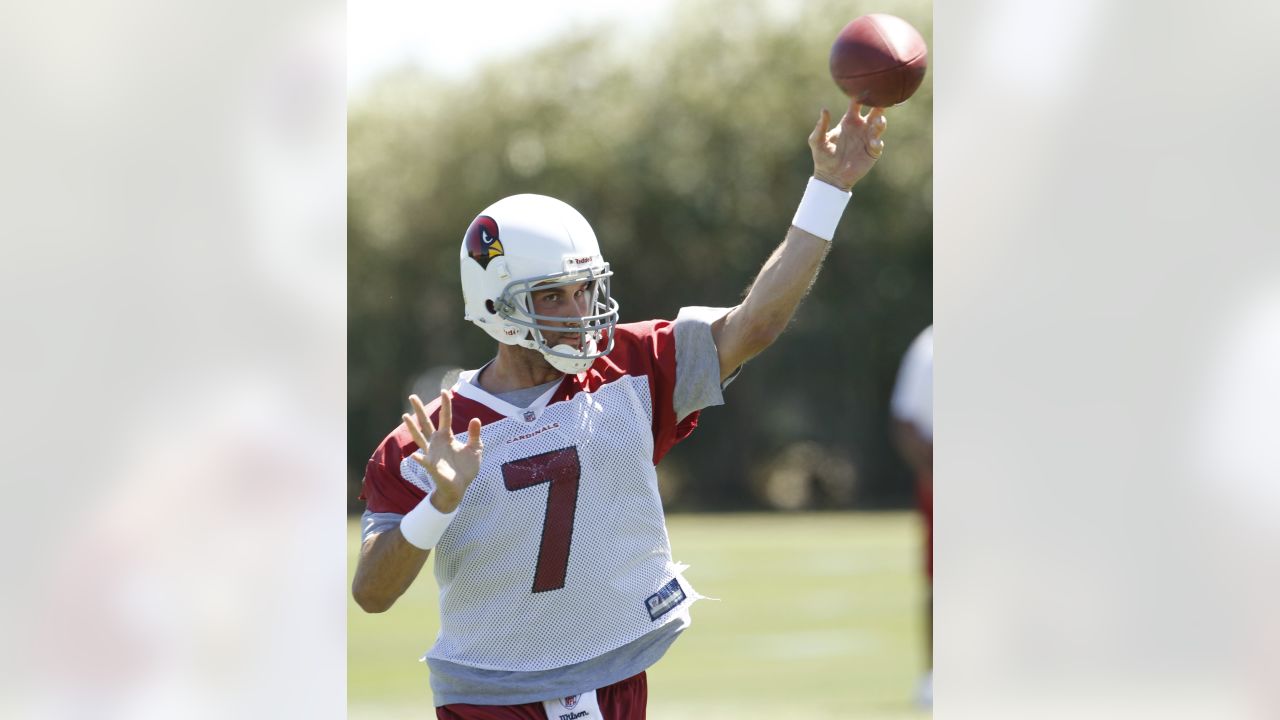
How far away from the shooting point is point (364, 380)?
2538 centimetres

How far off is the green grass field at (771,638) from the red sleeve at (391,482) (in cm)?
522

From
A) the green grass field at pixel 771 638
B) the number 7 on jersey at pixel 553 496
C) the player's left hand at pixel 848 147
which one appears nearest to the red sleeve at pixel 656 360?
the number 7 on jersey at pixel 553 496

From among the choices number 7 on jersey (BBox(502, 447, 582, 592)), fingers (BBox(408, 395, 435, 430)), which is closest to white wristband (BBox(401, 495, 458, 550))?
fingers (BBox(408, 395, 435, 430))

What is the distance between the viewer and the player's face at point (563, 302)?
3.73m

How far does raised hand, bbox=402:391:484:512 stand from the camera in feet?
11.2

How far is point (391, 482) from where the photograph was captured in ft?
12.1

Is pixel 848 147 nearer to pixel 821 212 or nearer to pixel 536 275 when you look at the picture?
pixel 821 212

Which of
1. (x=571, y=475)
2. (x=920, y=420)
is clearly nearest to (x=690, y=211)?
(x=920, y=420)

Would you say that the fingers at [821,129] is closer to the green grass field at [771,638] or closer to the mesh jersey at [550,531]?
the mesh jersey at [550,531]

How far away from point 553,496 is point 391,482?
359 mm
